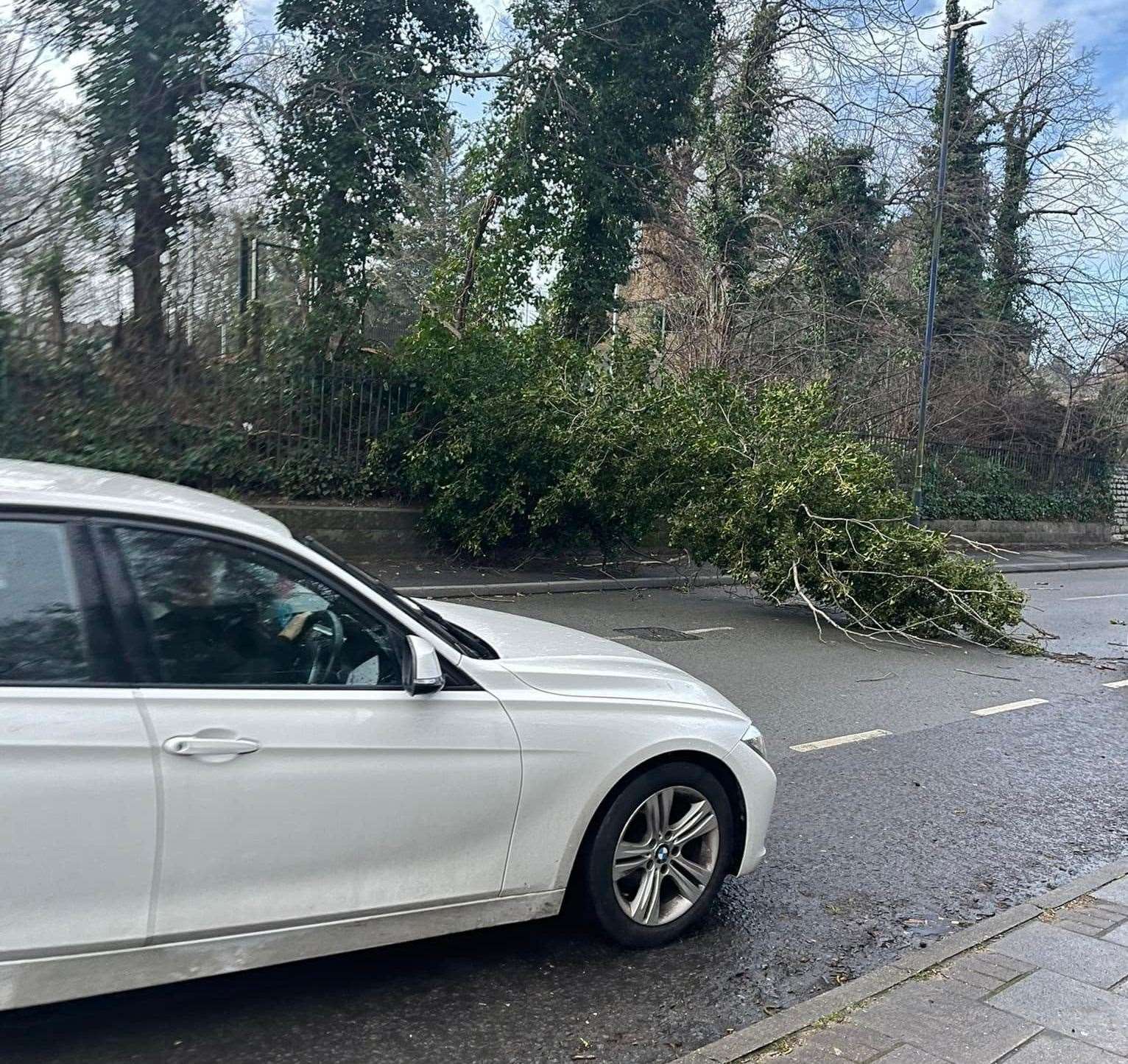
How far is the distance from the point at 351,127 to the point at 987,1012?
49.5ft

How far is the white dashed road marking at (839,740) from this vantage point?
6969 millimetres

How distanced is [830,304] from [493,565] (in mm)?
14001

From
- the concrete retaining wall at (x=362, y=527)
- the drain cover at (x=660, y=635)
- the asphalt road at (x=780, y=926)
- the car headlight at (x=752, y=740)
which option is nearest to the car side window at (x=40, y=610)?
the asphalt road at (x=780, y=926)

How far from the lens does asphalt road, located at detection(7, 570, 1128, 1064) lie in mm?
3277

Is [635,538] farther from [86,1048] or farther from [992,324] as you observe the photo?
[992,324]

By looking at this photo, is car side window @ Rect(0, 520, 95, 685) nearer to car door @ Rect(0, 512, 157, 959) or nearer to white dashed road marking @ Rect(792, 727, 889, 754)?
car door @ Rect(0, 512, 157, 959)

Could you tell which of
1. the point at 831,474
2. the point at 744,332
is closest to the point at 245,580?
the point at 831,474

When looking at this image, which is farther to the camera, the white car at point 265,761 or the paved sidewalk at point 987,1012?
the paved sidewalk at point 987,1012

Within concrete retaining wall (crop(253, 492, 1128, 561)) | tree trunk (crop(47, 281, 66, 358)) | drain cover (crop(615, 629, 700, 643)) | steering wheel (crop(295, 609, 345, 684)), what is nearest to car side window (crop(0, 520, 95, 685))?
steering wheel (crop(295, 609, 345, 684))

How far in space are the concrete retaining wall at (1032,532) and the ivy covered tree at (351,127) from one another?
16.2 metres

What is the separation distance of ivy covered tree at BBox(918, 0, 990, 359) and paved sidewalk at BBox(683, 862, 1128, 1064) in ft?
82.8

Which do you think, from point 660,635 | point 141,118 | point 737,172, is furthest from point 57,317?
point 737,172

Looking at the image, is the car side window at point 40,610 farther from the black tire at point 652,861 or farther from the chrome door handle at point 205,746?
the black tire at point 652,861

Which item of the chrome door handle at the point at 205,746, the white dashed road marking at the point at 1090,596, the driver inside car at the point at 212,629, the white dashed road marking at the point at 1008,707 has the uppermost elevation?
the driver inside car at the point at 212,629
